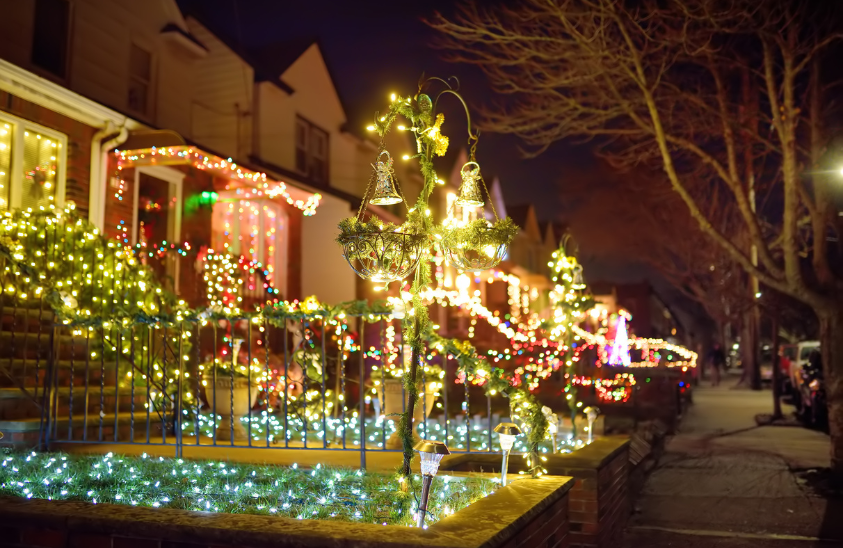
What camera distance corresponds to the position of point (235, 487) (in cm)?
514

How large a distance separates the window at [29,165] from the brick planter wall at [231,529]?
6.93 meters

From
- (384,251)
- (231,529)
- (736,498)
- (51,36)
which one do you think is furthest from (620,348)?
(231,529)

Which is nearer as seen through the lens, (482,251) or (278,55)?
(482,251)

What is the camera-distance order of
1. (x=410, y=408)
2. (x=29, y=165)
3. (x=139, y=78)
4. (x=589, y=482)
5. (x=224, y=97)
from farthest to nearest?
1. (x=224, y=97)
2. (x=139, y=78)
3. (x=29, y=165)
4. (x=589, y=482)
5. (x=410, y=408)

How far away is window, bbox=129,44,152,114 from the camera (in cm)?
1298

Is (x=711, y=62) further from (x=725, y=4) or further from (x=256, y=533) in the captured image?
(x=256, y=533)

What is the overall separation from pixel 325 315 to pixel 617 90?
605 centimetres

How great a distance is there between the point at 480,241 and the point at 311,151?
13804 millimetres

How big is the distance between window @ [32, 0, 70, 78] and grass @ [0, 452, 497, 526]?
721 cm

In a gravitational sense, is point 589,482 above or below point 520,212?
below

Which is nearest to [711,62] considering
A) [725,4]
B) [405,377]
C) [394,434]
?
[725,4]

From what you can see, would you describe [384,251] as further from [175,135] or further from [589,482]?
[175,135]

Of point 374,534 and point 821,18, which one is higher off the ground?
point 821,18

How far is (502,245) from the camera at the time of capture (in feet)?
15.8
